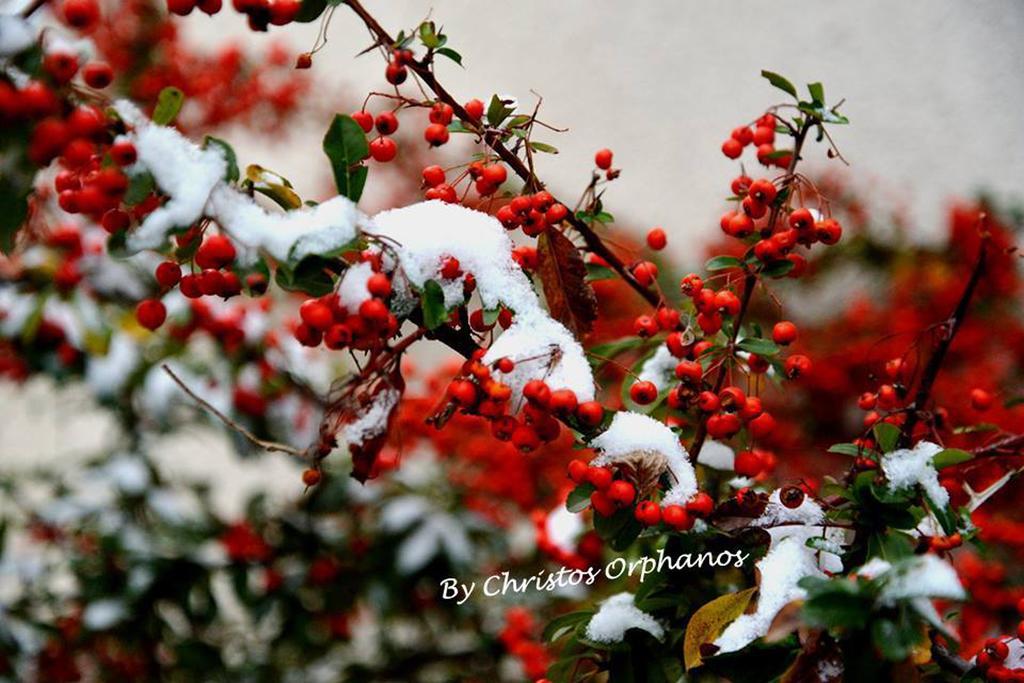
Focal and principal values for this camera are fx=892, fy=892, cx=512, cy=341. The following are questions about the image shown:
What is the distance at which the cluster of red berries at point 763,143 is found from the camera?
2.87 ft

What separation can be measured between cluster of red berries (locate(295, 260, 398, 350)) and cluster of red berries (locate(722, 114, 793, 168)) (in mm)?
406

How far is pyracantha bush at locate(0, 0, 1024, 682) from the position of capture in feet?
2.14

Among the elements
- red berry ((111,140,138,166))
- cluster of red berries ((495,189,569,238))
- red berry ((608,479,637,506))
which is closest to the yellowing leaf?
red berry ((608,479,637,506))

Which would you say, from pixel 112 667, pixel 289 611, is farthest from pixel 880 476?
pixel 112 667

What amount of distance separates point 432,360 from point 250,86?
1.09m

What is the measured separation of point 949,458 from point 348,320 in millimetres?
481

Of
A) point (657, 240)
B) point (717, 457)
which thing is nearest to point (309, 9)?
point (657, 240)

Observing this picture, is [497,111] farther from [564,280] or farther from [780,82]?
[780,82]

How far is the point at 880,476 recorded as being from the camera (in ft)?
2.40

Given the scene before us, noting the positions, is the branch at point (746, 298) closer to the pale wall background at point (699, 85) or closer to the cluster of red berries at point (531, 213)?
the cluster of red berries at point (531, 213)

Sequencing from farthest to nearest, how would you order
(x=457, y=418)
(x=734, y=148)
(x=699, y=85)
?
(x=699, y=85) → (x=457, y=418) → (x=734, y=148)

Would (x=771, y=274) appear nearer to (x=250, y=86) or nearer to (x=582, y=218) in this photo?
(x=582, y=218)

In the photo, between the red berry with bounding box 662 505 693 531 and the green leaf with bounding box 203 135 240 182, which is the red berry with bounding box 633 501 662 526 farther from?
the green leaf with bounding box 203 135 240 182

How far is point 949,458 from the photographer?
706mm
